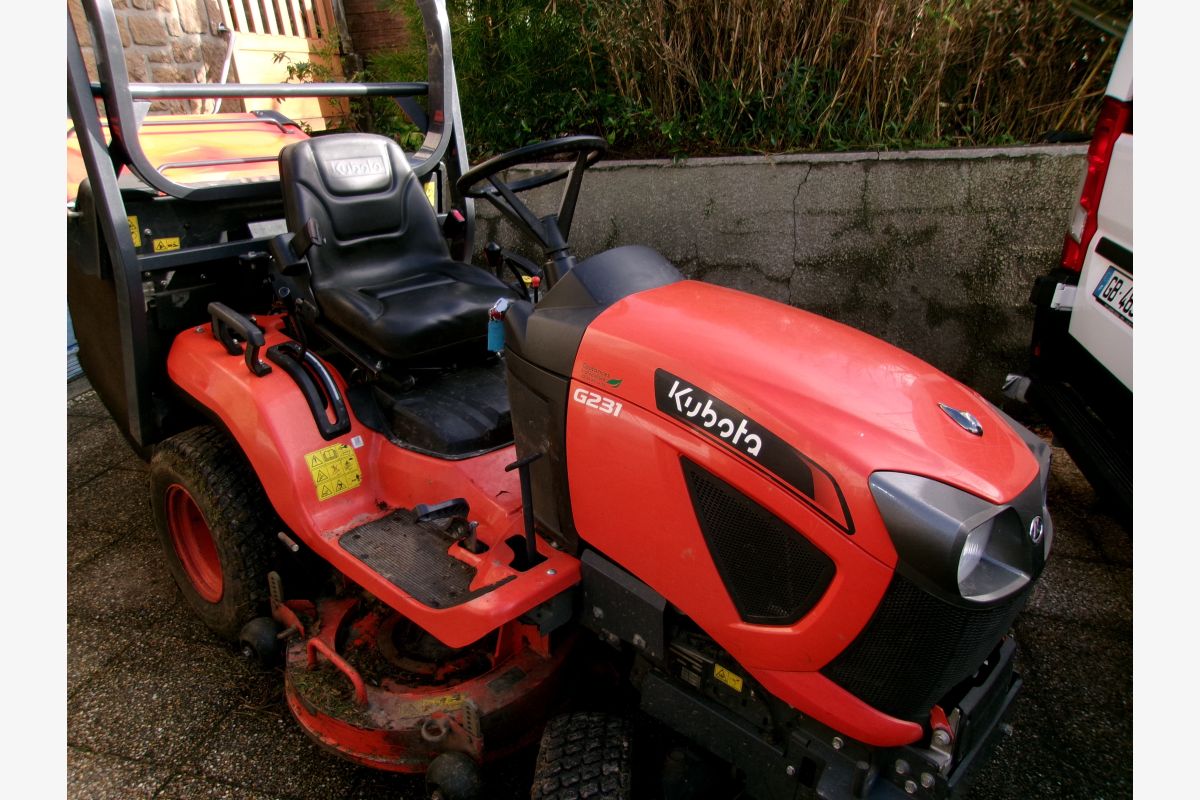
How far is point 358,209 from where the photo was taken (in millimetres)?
2453

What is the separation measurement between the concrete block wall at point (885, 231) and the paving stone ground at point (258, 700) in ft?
3.42

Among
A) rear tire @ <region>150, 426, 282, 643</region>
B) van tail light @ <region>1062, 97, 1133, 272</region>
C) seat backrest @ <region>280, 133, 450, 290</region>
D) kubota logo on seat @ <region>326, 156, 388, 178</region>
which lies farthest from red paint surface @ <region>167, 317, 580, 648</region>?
van tail light @ <region>1062, 97, 1133, 272</region>

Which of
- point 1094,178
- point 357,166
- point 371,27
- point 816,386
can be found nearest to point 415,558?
point 816,386

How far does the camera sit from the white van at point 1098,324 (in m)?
2.28

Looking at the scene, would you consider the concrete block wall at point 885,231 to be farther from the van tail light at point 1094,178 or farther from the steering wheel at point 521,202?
the steering wheel at point 521,202

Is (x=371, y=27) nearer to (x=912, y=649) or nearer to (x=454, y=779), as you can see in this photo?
(x=454, y=779)

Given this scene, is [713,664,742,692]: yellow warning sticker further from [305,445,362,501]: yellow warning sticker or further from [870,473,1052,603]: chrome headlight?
[305,445,362,501]: yellow warning sticker

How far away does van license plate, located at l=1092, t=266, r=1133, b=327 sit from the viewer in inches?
89.6

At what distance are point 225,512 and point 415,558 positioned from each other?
24.9 inches

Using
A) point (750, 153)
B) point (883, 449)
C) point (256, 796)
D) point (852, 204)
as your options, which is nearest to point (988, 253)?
point (852, 204)

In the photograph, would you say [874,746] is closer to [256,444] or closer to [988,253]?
[256,444]

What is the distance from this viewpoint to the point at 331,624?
2.15 meters

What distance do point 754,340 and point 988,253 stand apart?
100 inches

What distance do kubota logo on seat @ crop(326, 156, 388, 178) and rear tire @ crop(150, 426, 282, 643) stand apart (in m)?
0.86
